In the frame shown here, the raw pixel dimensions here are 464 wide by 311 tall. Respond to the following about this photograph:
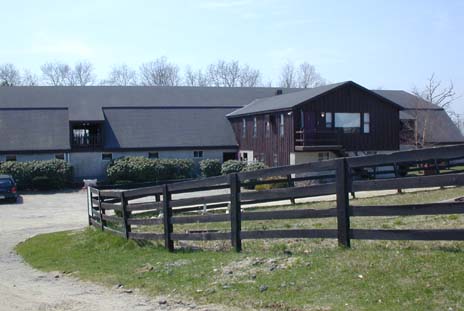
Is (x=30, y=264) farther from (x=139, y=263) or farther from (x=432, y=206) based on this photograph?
(x=432, y=206)

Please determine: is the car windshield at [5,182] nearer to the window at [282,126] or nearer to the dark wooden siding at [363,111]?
the window at [282,126]

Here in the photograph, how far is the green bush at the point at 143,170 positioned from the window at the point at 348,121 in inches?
451

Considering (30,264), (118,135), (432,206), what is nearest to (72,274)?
(30,264)

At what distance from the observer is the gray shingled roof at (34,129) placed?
4194 cm

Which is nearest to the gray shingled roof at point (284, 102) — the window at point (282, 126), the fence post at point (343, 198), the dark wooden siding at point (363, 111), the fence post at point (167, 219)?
the dark wooden siding at point (363, 111)

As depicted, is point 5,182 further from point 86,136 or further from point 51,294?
point 51,294

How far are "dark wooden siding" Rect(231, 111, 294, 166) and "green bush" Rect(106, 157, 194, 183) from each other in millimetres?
→ 6015

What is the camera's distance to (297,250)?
8.73 meters

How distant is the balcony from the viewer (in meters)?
37.4

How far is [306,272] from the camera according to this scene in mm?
7188

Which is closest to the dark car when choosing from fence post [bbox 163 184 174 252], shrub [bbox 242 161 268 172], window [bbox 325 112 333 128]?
shrub [bbox 242 161 268 172]

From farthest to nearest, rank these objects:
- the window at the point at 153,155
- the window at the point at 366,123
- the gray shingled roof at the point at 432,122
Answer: the gray shingled roof at the point at 432,122, the window at the point at 153,155, the window at the point at 366,123

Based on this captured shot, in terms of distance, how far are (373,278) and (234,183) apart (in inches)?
139

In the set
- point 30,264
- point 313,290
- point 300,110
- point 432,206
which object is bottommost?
point 30,264
